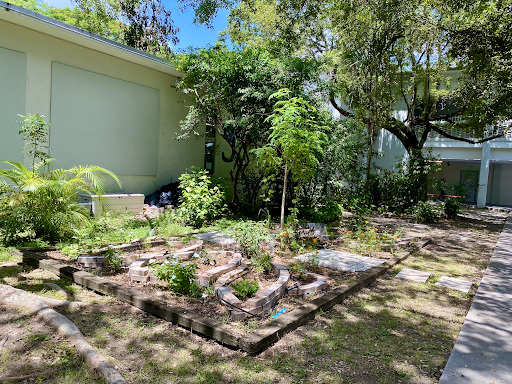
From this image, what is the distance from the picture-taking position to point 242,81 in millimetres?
9117

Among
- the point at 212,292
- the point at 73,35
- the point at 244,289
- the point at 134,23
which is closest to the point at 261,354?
the point at 244,289

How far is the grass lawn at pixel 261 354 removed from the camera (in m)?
2.52

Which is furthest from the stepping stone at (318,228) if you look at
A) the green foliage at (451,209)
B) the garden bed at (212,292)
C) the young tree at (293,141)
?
the green foliage at (451,209)

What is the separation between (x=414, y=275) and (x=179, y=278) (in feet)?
12.0

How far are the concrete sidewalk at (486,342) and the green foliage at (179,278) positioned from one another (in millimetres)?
2499

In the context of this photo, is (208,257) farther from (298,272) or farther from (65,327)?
(65,327)

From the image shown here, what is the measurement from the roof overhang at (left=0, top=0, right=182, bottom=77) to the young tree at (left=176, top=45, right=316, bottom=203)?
1.11m

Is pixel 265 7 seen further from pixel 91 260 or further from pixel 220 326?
pixel 220 326

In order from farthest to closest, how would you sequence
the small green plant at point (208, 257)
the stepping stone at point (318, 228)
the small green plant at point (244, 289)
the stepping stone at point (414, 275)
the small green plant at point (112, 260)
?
the stepping stone at point (318, 228) < the stepping stone at point (414, 275) < the small green plant at point (208, 257) < the small green plant at point (112, 260) < the small green plant at point (244, 289)

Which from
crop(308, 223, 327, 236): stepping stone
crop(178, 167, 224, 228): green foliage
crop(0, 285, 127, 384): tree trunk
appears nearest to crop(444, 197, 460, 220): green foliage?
crop(308, 223, 327, 236): stepping stone

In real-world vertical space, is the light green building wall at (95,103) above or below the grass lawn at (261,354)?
above

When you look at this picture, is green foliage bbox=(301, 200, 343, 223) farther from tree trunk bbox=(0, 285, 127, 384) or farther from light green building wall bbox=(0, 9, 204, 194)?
tree trunk bbox=(0, 285, 127, 384)

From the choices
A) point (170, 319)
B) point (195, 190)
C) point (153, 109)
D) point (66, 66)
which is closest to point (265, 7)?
point (153, 109)

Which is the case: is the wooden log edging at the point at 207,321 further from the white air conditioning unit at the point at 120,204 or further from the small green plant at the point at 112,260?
the white air conditioning unit at the point at 120,204
